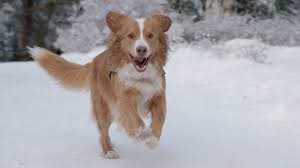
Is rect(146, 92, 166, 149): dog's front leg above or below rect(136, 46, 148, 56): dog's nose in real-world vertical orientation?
below

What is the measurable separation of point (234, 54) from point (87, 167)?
6.78m

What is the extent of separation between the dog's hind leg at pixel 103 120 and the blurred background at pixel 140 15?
7.35 m

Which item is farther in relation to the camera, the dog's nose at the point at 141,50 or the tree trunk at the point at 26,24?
the tree trunk at the point at 26,24

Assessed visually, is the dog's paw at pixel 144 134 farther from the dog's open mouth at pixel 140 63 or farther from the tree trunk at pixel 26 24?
the tree trunk at pixel 26 24

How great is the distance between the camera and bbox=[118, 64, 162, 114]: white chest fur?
5762 mm

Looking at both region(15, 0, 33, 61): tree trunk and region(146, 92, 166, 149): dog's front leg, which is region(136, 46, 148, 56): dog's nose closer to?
region(146, 92, 166, 149): dog's front leg

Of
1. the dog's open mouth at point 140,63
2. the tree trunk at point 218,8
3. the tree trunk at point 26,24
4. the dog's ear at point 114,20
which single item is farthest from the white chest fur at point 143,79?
the tree trunk at point 26,24

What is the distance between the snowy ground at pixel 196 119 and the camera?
5.96 m

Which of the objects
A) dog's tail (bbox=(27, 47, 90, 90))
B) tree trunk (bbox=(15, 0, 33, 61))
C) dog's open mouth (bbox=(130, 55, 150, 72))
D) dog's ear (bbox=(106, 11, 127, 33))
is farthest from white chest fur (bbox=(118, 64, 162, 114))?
tree trunk (bbox=(15, 0, 33, 61))

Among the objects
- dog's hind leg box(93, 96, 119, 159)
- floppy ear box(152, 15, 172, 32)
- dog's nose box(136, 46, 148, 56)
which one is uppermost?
floppy ear box(152, 15, 172, 32)

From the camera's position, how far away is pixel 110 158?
6.03m

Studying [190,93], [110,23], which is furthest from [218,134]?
[190,93]

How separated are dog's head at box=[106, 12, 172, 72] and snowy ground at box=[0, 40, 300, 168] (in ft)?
3.26

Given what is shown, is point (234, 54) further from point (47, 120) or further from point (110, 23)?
point (110, 23)
